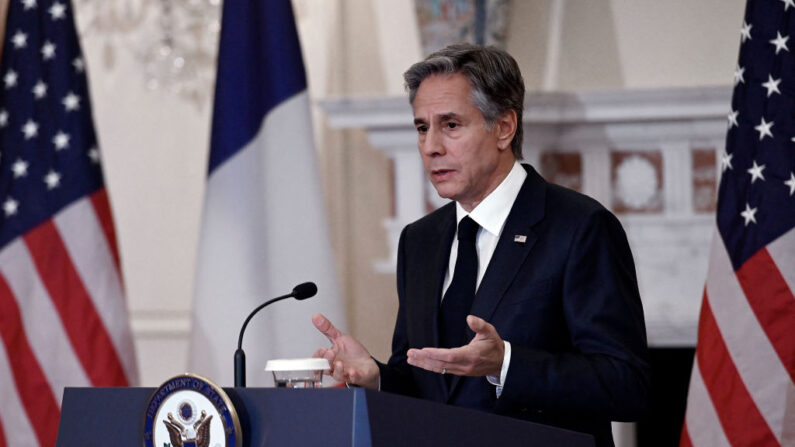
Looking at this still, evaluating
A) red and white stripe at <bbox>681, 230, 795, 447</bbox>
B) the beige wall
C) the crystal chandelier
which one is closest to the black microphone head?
red and white stripe at <bbox>681, 230, 795, 447</bbox>

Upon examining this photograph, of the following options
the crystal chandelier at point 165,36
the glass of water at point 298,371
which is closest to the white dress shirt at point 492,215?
the glass of water at point 298,371

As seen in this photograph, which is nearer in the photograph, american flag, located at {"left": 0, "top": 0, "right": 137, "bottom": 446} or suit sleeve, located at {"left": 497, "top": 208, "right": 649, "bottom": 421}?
suit sleeve, located at {"left": 497, "top": 208, "right": 649, "bottom": 421}

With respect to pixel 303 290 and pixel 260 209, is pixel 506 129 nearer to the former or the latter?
pixel 303 290

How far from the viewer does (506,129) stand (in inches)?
91.4

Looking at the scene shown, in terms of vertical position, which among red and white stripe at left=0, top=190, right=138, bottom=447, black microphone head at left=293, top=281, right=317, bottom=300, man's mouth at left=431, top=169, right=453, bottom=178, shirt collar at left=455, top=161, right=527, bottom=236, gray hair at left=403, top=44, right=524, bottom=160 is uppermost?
gray hair at left=403, top=44, right=524, bottom=160

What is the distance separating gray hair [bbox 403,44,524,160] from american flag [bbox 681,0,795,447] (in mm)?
1325

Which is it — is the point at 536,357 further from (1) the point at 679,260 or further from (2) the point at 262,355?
(1) the point at 679,260

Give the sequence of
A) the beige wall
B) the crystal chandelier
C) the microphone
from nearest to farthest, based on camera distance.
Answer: the microphone < the beige wall < the crystal chandelier

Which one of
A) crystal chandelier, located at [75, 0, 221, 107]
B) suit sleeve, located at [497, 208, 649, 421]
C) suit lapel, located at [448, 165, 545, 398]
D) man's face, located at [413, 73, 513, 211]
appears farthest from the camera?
crystal chandelier, located at [75, 0, 221, 107]

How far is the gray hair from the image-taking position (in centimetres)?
225

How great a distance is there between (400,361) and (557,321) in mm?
441

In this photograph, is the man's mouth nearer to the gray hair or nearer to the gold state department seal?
the gray hair

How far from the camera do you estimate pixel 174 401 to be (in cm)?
161

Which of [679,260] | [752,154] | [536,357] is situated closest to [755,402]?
[752,154]
